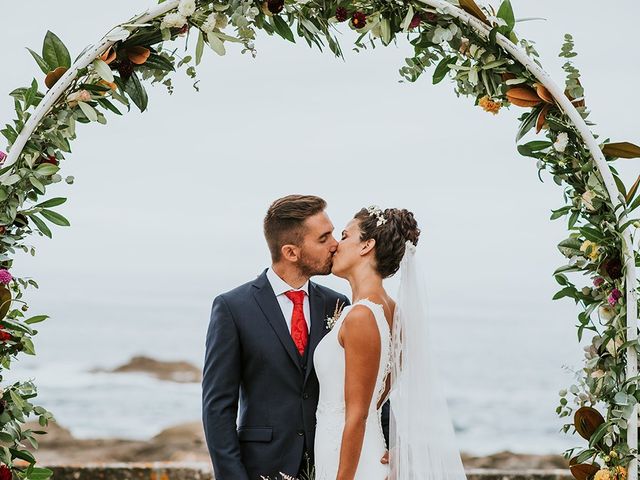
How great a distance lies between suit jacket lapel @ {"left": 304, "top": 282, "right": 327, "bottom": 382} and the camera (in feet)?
14.7

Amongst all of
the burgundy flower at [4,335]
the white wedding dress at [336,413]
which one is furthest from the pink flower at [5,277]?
the white wedding dress at [336,413]

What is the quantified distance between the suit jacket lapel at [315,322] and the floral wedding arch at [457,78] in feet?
3.97

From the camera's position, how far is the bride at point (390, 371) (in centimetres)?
433

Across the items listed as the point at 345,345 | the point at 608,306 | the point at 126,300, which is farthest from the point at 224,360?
the point at 126,300

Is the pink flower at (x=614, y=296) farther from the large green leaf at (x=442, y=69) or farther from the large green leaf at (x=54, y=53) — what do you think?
the large green leaf at (x=54, y=53)

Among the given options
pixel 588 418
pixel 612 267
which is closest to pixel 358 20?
pixel 612 267

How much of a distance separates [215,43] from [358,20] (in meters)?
0.68

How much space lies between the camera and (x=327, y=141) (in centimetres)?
3675

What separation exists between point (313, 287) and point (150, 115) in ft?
105

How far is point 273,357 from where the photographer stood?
444 cm

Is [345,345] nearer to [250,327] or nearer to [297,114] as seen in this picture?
[250,327]

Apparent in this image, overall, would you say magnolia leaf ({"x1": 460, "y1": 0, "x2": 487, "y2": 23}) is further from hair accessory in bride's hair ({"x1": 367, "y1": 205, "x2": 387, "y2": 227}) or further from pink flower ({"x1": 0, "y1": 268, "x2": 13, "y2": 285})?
pink flower ({"x1": 0, "y1": 268, "x2": 13, "y2": 285})

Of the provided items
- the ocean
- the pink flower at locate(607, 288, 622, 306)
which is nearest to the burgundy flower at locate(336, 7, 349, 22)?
the pink flower at locate(607, 288, 622, 306)

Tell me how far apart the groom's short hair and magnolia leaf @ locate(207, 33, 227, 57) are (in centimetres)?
89
